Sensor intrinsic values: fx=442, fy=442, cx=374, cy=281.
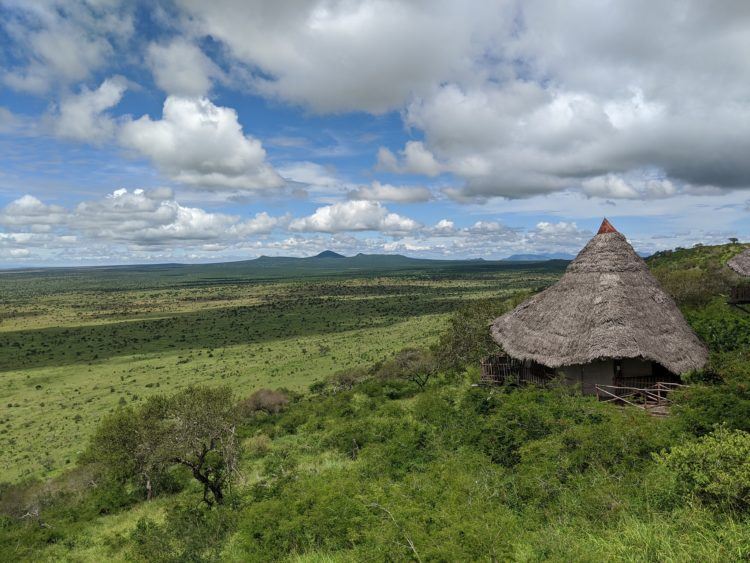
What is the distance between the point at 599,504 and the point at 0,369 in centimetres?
7486

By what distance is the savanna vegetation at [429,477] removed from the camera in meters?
8.00

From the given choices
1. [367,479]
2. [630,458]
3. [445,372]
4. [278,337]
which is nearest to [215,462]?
[367,479]

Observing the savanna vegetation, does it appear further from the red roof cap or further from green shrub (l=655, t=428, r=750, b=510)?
the red roof cap

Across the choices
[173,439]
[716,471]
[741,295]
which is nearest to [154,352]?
[173,439]

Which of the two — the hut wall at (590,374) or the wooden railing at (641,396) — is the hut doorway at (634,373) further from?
the wooden railing at (641,396)

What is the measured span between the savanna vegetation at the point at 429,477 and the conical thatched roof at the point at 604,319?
1523mm

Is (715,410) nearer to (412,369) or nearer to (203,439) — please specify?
(203,439)

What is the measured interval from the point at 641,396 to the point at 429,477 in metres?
11.1

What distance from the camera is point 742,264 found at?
2778 centimetres

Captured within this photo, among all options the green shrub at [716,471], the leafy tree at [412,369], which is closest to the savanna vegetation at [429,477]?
the green shrub at [716,471]

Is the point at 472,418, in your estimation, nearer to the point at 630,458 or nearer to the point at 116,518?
the point at 630,458

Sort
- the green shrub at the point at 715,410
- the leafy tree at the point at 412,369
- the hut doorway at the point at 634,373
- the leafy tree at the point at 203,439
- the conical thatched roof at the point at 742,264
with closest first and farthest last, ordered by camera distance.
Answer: the green shrub at the point at 715,410, the leafy tree at the point at 203,439, the hut doorway at the point at 634,373, the conical thatched roof at the point at 742,264, the leafy tree at the point at 412,369

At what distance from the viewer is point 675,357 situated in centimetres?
1897

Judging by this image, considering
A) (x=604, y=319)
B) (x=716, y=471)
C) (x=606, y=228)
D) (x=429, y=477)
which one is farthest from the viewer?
(x=606, y=228)
